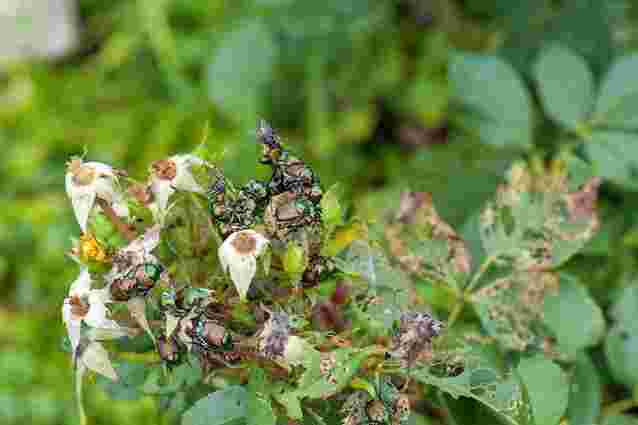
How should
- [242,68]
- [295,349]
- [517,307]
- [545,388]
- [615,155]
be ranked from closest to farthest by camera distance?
[295,349] → [545,388] → [517,307] → [615,155] → [242,68]

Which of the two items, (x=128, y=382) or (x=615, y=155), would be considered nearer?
(x=128, y=382)

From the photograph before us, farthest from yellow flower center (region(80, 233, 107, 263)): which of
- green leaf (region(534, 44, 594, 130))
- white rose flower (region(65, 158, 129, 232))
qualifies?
green leaf (region(534, 44, 594, 130))

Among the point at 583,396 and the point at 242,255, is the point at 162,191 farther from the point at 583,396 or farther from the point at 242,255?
the point at 583,396

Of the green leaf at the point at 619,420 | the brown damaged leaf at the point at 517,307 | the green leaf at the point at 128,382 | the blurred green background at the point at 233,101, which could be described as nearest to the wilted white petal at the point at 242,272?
the green leaf at the point at 128,382

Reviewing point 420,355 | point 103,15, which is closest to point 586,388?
point 420,355

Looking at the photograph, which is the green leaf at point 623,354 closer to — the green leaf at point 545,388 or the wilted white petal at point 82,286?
the green leaf at point 545,388

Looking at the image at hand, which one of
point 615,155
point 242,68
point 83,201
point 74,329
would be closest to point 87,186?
point 83,201
